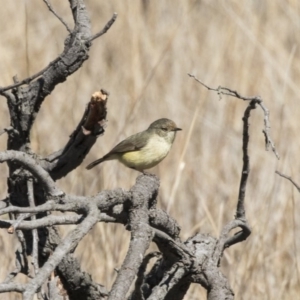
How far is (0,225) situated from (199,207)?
3.87 meters

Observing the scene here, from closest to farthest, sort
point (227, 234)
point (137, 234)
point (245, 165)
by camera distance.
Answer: point (137, 234) < point (245, 165) < point (227, 234)

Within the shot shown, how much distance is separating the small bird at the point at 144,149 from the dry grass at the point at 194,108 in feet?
0.35

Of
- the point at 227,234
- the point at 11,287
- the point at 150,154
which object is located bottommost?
the point at 11,287

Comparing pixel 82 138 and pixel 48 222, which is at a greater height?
pixel 82 138

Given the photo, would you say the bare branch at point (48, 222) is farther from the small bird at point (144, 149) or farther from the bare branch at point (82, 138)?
the small bird at point (144, 149)

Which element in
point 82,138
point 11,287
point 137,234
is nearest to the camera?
point 11,287

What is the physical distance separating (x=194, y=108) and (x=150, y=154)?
2.30 metres

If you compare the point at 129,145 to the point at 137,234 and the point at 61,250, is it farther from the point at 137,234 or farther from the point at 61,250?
the point at 61,250

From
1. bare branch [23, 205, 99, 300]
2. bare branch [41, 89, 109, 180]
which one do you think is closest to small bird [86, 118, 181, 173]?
bare branch [41, 89, 109, 180]

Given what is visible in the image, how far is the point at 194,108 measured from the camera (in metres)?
7.51

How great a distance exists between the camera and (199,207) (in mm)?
6062

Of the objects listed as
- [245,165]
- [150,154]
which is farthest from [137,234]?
[150,154]

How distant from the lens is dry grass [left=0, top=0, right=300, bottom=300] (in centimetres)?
500

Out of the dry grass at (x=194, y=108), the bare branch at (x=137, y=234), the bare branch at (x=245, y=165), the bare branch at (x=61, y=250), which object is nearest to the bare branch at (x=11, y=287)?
the bare branch at (x=61, y=250)
